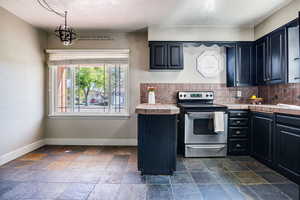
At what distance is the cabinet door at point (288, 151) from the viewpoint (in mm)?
2396

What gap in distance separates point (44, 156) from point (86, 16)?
2588 millimetres

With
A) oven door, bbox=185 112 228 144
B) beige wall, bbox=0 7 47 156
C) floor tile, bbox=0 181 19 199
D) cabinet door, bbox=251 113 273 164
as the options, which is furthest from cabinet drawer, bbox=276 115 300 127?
beige wall, bbox=0 7 47 156

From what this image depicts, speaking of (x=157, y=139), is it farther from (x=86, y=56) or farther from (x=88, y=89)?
(x=86, y=56)

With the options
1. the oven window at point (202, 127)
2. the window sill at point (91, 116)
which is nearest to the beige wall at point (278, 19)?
the oven window at point (202, 127)

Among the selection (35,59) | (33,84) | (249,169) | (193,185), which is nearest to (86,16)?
(35,59)

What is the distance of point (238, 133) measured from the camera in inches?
142

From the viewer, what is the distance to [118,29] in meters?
4.18

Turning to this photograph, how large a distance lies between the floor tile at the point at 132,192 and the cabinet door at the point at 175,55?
2.40 metres

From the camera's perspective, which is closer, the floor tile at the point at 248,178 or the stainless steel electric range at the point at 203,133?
the floor tile at the point at 248,178

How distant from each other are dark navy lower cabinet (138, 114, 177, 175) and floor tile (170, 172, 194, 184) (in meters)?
0.21

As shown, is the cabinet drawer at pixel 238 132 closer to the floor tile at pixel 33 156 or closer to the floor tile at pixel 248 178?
the floor tile at pixel 248 178

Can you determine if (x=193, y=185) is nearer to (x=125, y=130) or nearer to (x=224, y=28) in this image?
(x=125, y=130)

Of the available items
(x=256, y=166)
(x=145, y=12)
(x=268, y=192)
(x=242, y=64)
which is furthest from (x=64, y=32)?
(x=256, y=166)

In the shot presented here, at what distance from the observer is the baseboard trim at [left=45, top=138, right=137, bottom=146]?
4395 millimetres
